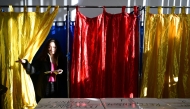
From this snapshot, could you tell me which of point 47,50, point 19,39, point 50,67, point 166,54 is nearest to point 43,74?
point 50,67

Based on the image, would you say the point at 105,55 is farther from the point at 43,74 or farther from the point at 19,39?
the point at 19,39

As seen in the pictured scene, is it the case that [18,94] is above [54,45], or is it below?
below

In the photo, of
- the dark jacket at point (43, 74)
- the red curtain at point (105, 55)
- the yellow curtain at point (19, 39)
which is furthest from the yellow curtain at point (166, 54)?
the yellow curtain at point (19, 39)

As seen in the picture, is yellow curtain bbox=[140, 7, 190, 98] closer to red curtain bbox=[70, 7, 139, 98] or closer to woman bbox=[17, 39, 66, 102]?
A: red curtain bbox=[70, 7, 139, 98]

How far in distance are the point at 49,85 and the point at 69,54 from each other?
1.82 feet

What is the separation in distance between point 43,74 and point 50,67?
21 cm

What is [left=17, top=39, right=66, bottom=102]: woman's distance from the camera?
8.32 feet

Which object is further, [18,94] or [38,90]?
[38,90]

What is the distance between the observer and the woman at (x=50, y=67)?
2.54 metres

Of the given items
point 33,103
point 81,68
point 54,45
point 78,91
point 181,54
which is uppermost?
point 54,45

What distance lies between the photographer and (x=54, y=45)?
261 cm

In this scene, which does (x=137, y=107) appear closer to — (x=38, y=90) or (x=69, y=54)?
(x=69, y=54)

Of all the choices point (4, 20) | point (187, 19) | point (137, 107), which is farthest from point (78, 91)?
point (187, 19)

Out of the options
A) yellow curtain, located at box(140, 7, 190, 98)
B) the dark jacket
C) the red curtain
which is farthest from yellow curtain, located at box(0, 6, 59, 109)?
yellow curtain, located at box(140, 7, 190, 98)
